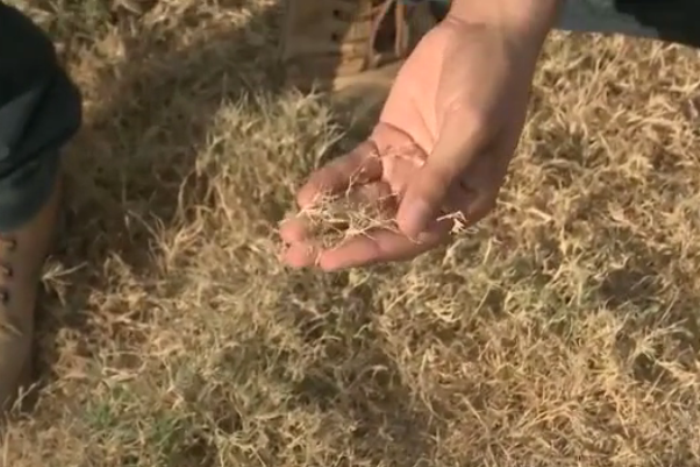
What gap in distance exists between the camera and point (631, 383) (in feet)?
4.37

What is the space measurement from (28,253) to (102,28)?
0.34 m

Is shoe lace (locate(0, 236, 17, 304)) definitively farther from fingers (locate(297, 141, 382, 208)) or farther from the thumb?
the thumb

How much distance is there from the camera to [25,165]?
4.04ft

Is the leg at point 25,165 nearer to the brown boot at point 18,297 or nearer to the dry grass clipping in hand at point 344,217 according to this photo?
the brown boot at point 18,297

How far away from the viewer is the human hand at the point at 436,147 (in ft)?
3.22

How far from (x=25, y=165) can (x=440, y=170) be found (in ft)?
1.58

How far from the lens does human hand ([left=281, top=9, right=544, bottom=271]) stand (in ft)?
3.22

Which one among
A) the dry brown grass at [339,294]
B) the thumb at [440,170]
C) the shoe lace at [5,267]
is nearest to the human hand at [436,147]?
the thumb at [440,170]

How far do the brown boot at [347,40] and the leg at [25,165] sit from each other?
33 cm

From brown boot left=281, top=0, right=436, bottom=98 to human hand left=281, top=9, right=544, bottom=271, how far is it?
37 centimetres

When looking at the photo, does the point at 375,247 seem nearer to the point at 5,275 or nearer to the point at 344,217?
the point at 344,217

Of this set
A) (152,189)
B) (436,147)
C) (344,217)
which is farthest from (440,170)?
(152,189)

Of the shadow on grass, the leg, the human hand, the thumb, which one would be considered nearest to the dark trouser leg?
the leg

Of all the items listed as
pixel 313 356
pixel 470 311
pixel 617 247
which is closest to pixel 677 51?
pixel 617 247
